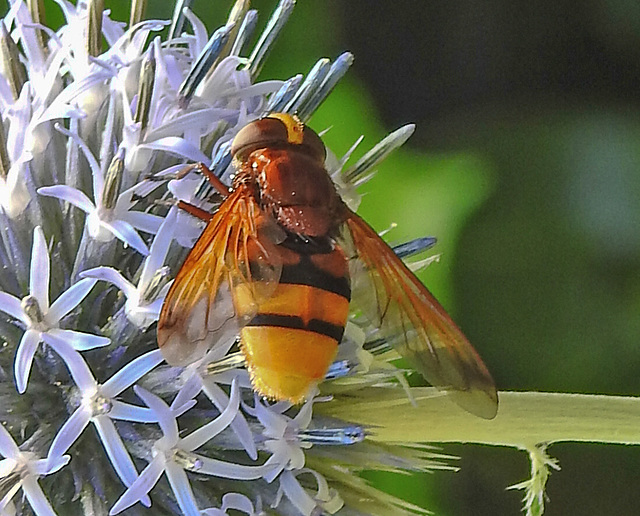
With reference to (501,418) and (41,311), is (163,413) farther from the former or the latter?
(501,418)

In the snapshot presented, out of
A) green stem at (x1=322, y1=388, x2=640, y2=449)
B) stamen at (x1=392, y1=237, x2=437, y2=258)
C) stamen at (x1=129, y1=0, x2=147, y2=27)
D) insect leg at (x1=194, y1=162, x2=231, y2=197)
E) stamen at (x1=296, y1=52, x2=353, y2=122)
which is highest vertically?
stamen at (x1=129, y1=0, x2=147, y2=27)

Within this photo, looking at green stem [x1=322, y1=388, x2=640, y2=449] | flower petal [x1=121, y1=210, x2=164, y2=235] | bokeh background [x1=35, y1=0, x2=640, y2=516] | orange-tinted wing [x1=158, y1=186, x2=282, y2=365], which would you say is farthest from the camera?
bokeh background [x1=35, y1=0, x2=640, y2=516]

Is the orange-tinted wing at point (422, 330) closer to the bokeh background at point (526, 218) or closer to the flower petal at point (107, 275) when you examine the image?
the flower petal at point (107, 275)

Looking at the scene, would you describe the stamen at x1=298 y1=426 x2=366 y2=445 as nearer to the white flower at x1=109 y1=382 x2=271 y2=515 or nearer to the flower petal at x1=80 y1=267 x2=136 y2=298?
the white flower at x1=109 y1=382 x2=271 y2=515

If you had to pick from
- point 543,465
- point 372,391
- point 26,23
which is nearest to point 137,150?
point 26,23

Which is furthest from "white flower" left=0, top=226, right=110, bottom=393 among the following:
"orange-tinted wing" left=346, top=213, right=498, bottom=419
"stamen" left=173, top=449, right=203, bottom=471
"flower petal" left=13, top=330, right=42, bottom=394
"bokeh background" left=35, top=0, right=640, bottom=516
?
"bokeh background" left=35, top=0, right=640, bottom=516

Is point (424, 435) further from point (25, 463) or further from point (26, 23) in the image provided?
point (26, 23)
